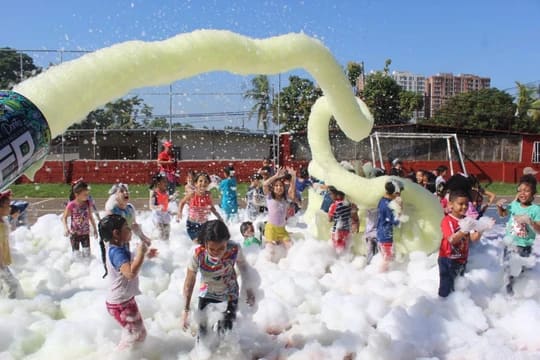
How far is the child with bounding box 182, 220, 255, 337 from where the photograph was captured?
4164 millimetres

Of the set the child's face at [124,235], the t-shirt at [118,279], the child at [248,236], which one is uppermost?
the child's face at [124,235]

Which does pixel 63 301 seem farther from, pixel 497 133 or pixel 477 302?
pixel 497 133

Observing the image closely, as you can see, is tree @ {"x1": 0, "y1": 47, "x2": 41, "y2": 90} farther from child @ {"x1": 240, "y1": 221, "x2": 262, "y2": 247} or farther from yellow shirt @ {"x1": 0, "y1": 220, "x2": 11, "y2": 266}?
yellow shirt @ {"x1": 0, "y1": 220, "x2": 11, "y2": 266}

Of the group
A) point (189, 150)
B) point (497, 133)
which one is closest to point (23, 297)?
point (189, 150)

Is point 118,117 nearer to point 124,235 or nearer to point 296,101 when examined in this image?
point 296,101

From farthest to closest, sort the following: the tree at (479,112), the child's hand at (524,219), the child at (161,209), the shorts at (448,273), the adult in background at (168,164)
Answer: the tree at (479,112)
the adult in background at (168,164)
the child at (161,209)
the child's hand at (524,219)
the shorts at (448,273)

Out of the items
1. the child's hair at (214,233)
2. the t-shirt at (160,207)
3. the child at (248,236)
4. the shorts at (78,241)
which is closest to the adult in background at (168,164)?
the t-shirt at (160,207)

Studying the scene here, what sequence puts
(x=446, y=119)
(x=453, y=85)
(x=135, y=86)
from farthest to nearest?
(x=453, y=85), (x=446, y=119), (x=135, y=86)

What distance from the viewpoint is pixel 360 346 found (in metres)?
4.57

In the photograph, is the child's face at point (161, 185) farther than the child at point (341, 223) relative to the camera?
Yes

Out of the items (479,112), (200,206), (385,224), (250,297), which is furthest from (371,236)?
(479,112)

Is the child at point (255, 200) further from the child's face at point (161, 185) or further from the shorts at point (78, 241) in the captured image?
the shorts at point (78, 241)

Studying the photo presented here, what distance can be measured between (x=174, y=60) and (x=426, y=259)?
5.11 meters

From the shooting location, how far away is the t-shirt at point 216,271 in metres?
4.19
